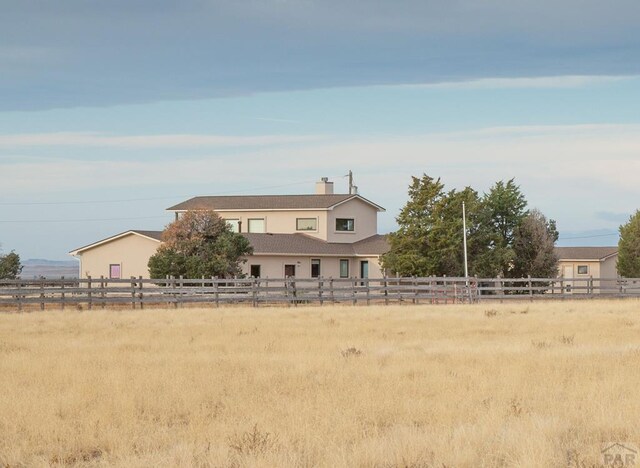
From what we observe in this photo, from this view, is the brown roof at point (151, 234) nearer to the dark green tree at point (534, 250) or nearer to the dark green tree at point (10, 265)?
the dark green tree at point (10, 265)

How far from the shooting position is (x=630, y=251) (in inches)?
3125

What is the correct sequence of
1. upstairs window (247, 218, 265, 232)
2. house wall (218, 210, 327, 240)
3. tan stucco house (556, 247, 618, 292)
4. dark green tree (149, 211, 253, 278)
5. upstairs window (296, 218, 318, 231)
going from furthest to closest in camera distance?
tan stucco house (556, 247, 618, 292), upstairs window (247, 218, 265, 232), upstairs window (296, 218, 318, 231), house wall (218, 210, 327, 240), dark green tree (149, 211, 253, 278)

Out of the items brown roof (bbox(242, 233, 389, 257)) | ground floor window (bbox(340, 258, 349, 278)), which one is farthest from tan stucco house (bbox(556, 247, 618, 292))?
ground floor window (bbox(340, 258, 349, 278))

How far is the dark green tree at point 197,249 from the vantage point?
5538 centimetres

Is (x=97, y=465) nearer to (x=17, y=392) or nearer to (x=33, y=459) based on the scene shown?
(x=33, y=459)

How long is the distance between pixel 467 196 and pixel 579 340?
4154cm

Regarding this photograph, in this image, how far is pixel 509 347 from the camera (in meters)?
23.0

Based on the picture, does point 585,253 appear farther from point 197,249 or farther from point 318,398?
point 318,398

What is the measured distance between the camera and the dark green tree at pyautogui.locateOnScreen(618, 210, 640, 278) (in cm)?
7850

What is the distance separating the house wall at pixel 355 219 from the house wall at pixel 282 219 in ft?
1.83

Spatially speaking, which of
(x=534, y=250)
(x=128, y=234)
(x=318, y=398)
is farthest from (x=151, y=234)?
(x=318, y=398)

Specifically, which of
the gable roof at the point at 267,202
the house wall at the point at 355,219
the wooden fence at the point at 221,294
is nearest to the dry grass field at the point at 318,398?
the wooden fence at the point at 221,294

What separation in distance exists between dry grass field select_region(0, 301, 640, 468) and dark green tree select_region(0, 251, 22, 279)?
45625 millimetres

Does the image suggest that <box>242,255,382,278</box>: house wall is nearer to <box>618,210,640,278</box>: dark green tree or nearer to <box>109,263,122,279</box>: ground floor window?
<box>109,263,122,279</box>: ground floor window
